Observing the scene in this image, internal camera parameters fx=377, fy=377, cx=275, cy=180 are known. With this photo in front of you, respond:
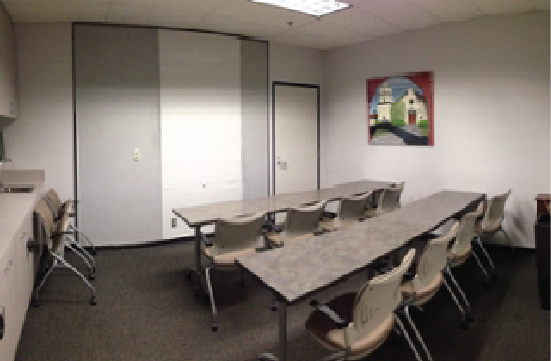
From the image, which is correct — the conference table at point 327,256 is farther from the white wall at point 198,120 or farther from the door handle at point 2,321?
the white wall at point 198,120

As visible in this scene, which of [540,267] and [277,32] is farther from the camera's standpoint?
[277,32]

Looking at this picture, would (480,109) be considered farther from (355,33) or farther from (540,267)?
(540,267)

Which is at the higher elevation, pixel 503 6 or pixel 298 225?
pixel 503 6

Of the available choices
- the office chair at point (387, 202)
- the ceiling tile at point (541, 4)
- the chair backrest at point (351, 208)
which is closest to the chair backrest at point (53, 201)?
the chair backrest at point (351, 208)

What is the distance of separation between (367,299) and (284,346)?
491 millimetres

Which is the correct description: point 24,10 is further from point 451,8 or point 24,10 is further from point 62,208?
Result: point 451,8

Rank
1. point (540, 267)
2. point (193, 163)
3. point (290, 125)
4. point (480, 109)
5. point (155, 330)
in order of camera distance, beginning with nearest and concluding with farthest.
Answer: point (155, 330)
point (540, 267)
point (480, 109)
point (193, 163)
point (290, 125)

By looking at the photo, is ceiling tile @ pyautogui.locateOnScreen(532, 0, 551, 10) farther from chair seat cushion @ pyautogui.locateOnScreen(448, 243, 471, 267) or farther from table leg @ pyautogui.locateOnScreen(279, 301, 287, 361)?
table leg @ pyautogui.locateOnScreen(279, 301, 287, 361)

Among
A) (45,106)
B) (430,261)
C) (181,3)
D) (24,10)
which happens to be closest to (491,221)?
(430,261)

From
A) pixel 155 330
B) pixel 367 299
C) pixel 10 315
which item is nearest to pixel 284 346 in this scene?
pixel 367 299

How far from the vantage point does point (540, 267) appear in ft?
10.3

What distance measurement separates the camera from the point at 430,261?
2375 mm

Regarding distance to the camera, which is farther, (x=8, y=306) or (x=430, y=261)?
(x=430, y=261)

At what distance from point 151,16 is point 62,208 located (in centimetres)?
238
